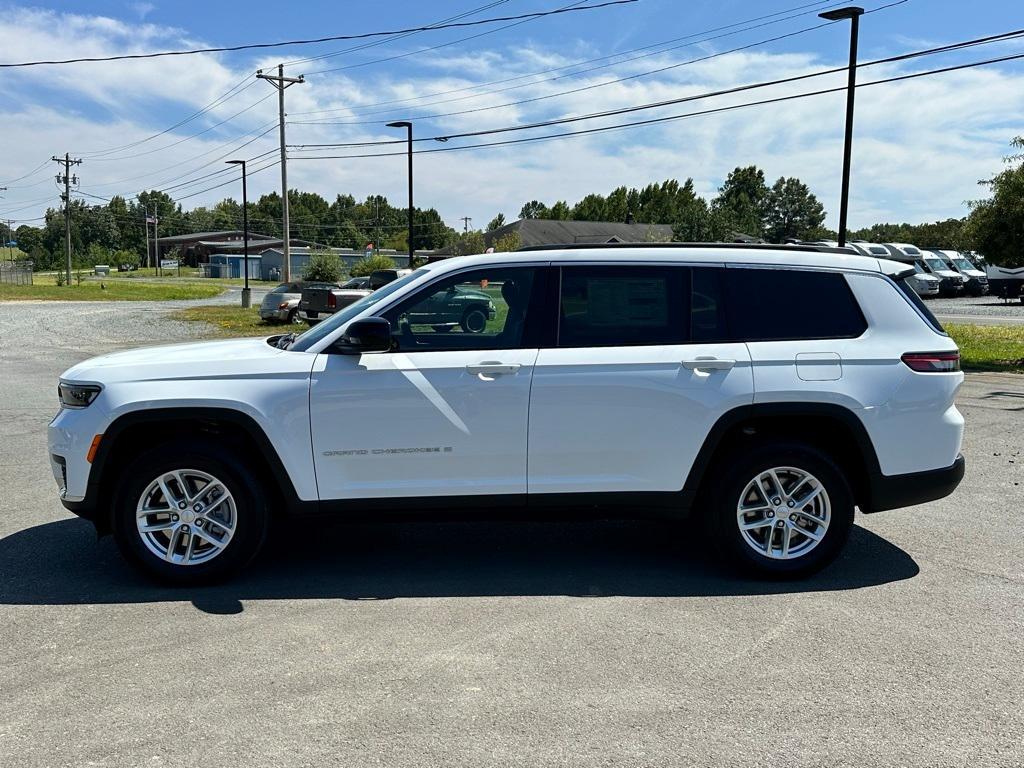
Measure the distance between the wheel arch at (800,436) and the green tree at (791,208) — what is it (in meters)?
116

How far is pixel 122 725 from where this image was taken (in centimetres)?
341

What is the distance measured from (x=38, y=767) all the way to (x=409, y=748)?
128 cm

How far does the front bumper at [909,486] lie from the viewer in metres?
5.02

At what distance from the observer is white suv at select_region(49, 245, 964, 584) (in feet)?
15.8

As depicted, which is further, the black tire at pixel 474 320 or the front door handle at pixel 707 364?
the black tire at pixel 474 320

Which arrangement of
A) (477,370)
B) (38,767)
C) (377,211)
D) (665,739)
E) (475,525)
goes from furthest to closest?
(377,211)
(475,525)
(477,370)
(665,739)
(38,767)

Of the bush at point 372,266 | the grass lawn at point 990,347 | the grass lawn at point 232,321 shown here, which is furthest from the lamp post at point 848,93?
the bush at point 372,266

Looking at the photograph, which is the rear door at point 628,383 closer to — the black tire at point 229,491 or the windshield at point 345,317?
the windshield at point 345,317

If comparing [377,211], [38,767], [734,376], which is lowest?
[38,767]

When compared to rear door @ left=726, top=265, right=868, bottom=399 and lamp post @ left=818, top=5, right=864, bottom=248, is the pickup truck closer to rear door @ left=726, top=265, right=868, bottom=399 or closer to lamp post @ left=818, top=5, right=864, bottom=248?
lamp post @ left=818, top=5, right=864, bottom=248

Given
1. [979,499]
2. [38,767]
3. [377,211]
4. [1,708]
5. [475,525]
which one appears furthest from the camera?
[377,211]

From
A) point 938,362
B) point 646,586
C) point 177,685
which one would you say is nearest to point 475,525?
point 646,586

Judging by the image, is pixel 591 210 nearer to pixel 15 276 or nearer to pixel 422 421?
pixel 15 276

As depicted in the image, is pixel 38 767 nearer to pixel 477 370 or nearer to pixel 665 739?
pixel 665 739
